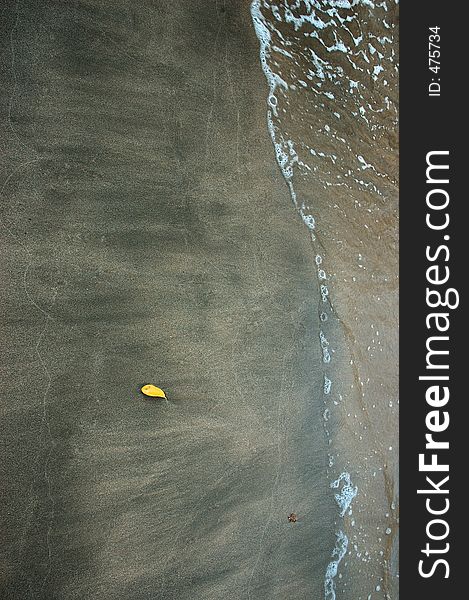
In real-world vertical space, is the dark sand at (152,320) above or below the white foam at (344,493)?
above

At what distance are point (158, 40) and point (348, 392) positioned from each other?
1392mm

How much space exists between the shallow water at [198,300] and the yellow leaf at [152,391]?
0.08 feet

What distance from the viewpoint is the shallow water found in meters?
1.72

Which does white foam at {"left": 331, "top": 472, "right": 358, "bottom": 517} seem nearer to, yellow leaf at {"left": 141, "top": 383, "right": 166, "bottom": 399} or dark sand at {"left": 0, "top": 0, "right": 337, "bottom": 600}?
dark sand at {"left": 0, "top": 0, "right": 337, "bottom": 600}

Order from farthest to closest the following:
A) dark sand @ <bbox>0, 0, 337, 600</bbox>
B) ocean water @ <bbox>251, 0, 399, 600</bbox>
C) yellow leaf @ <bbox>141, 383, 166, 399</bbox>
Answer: ocean water @ <bbox>251, 0, 399, 600</bbox> < yellow leaf @ <bbox>141, 383, 166, 399</bbox> < dark sand @ <bbox>0, 0, 337, 600</bbox>

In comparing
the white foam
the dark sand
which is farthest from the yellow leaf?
the white foam

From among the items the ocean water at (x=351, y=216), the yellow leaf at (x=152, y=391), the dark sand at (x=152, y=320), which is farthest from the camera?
the ocean water at (x=351, y=216)

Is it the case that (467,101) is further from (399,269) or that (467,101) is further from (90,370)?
(90,370)

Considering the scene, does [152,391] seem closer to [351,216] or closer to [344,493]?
[344,493]

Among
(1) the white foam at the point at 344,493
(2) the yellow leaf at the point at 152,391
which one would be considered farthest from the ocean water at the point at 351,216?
(2) the yellow leaf at the point at 152,391

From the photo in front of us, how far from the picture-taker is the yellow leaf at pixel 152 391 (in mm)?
1810

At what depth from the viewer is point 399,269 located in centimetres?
212

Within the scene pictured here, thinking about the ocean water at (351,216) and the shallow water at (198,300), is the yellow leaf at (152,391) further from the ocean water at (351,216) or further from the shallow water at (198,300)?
the ocean water at (351,216)

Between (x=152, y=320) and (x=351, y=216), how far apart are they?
2.78ft
